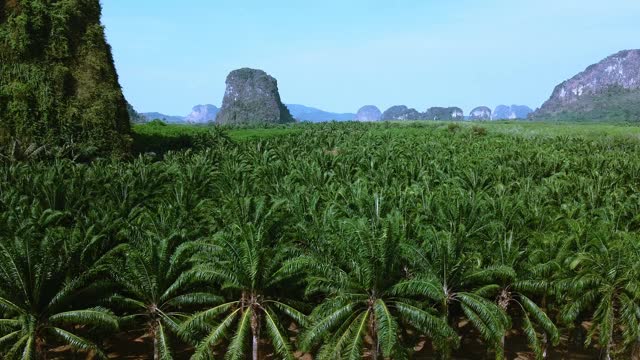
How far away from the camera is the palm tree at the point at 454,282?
15398 millimetres

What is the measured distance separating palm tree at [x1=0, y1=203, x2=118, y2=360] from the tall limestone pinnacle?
2344 centimetres

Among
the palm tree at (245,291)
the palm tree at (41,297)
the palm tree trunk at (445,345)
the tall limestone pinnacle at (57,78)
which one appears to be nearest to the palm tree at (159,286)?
the palm tree at (245,291)

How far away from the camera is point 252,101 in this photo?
570ft

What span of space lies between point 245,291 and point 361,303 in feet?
11.8

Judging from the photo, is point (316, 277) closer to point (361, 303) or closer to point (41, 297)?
point (361, 303)

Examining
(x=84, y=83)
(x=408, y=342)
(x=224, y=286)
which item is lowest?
(x=408, y=342)

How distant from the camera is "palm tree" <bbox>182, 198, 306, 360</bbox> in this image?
50.6 feet

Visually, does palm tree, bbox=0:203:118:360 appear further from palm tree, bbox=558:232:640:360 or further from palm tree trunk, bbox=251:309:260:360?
palm tree, bbox=558:232:640:360

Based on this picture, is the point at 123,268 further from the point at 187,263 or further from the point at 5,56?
the point at 5,56

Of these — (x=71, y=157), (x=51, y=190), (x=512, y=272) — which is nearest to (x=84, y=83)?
(x=71, y=157)

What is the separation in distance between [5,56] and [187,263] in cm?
2735

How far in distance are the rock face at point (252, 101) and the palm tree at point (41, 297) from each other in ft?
490

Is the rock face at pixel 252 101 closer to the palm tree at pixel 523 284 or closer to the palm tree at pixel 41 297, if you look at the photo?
the palm tree at pixel 523 284

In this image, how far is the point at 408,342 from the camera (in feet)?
59.2
